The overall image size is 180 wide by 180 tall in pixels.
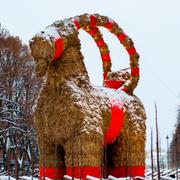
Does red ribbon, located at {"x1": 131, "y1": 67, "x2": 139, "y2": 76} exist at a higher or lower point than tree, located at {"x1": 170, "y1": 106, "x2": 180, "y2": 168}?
higher

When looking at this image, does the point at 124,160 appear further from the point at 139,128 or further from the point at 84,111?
the point at 84,111

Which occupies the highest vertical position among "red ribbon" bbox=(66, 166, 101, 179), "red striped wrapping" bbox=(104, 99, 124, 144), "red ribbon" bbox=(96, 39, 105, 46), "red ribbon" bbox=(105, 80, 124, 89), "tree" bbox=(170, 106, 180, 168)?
"red ribbon" bbox=(96, 39, 105, 46)

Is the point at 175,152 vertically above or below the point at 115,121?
below

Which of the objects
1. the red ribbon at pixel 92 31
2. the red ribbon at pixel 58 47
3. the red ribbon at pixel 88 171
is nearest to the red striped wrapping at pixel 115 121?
the red ribbon at pixel 88 171

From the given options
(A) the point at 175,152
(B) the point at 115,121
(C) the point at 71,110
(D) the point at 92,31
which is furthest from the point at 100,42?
(A) the point at 175,152

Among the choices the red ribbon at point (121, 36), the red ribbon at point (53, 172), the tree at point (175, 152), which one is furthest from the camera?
the red ribbon at point (121, 36)

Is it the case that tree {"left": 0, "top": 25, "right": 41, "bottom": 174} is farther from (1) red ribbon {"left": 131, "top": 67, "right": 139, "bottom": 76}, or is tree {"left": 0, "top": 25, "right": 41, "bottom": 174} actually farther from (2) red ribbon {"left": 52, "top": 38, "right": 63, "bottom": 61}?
(2) red ribbon {"left": 52, "top": 38, "right": 63, "bottom": 61}

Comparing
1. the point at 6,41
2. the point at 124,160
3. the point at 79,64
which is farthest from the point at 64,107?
the point at 6,41

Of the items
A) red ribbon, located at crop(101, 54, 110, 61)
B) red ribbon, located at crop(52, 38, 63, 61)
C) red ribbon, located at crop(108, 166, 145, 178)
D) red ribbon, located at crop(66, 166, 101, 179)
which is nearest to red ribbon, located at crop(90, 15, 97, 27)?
red ribbon, located at crop(52, 38, 63, 61)

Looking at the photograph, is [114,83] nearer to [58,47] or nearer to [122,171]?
[122,171]

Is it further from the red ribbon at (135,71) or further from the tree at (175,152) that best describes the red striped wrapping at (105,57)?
the tree at (175,152)

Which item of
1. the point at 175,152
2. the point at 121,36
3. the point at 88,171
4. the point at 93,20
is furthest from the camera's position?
the point at 121,36

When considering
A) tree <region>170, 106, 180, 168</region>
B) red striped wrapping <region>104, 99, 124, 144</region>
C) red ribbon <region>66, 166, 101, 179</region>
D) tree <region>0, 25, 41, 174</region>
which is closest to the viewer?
tree <region>170, 106, 180, 168</region>

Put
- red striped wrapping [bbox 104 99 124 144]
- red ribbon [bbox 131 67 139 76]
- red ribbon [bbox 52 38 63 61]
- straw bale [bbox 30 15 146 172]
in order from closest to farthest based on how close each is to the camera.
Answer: straw bale [bbox 30 15 146 172] < red ribbon [bbox 52 38 63 61] < red striped wrapping [bbox 104 99 124 144] < red ribbon [bbox 131 67 139 76]
